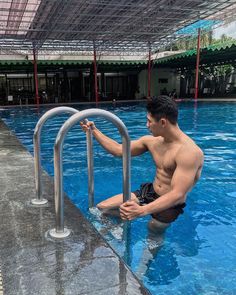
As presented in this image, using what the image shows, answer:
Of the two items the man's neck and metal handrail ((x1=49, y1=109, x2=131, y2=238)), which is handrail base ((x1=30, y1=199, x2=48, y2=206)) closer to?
metal handrail ((x1=49, y1=109, x2=131, y2=238))

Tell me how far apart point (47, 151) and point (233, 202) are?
16.9 feet

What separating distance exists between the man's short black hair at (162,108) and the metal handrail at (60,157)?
41 cm

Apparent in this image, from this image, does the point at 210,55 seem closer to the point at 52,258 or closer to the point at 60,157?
the point at 60,157

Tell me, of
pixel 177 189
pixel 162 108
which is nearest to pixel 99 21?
pixel 162 108

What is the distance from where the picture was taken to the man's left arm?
233 cm

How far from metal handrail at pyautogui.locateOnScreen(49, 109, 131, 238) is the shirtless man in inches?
11.4

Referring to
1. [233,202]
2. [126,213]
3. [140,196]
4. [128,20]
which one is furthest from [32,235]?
[128,20]

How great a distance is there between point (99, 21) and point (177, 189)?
19.2 meters

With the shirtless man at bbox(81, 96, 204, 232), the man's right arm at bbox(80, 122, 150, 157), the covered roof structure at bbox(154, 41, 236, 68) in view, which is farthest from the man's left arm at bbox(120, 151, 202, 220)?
the covered roof structure at bbox(154, 41, 236, 68)

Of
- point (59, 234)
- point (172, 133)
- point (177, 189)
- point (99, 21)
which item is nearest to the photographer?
point (59, 234)

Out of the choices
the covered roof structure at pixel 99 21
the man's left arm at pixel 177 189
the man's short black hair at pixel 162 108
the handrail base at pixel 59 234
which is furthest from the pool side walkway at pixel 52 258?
the covered roof structure at pixel 99 21

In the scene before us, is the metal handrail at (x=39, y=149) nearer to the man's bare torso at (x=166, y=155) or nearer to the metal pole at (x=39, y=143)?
the metal pole at (x=39, y=143)

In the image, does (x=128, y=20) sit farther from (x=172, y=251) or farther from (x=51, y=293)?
(x=51, y=293)

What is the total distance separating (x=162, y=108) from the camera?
265 cm
